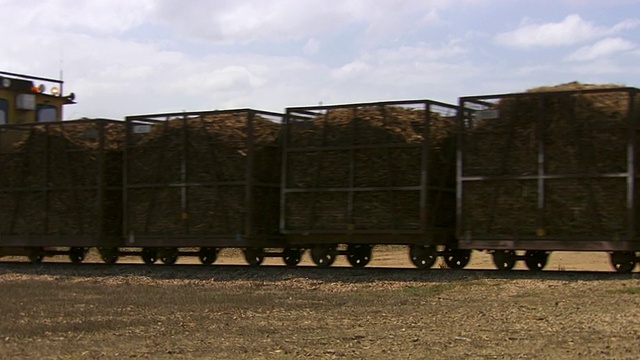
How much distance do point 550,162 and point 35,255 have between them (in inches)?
477

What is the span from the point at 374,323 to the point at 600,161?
6.74m

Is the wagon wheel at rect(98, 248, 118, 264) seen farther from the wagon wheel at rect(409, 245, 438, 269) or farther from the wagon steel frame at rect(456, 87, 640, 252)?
the wagon steel frame at rect(456, 87, 640, 252)

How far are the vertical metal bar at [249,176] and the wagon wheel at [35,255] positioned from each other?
594 cm

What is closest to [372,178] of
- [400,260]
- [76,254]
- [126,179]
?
[126,179]

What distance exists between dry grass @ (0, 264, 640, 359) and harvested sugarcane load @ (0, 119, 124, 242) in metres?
3.54

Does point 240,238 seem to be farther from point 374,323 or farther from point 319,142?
point 374,323

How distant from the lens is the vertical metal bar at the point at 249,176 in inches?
731

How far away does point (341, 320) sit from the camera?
35.8 ft

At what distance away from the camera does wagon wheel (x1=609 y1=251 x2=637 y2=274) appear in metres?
16.2

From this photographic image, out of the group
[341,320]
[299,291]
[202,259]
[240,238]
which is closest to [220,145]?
[240,238]

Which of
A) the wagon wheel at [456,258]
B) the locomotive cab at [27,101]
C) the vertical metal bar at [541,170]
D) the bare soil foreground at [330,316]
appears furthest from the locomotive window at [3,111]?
the vertical metal bar at [541,170]

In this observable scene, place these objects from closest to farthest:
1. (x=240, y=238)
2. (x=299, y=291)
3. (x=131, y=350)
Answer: (x=131, y=350), (x=299, y=291), (x=240, y=238)

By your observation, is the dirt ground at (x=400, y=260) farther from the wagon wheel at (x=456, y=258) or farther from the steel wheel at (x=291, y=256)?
the steel wheel at (x=291, y=256)

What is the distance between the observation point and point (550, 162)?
1609cm
